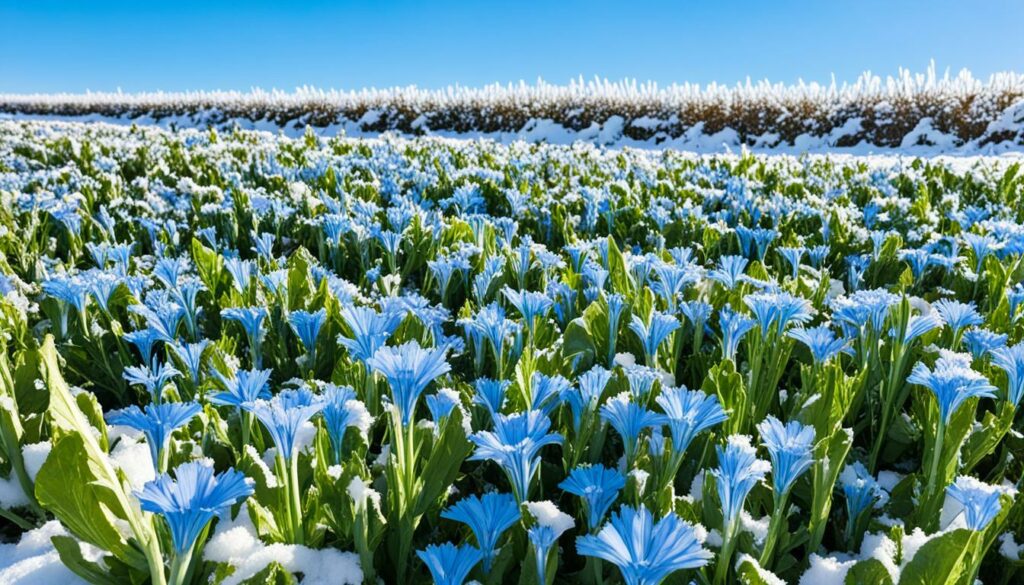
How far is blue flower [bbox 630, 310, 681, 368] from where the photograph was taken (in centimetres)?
166

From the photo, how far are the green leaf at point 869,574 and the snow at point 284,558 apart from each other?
0.78 metres

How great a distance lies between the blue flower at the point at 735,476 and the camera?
40.4 inches

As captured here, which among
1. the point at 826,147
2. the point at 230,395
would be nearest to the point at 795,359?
the point at 230,395

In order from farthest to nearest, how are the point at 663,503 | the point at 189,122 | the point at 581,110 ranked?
the point at 189,122 < the point at 581,110 < the point at 663,503

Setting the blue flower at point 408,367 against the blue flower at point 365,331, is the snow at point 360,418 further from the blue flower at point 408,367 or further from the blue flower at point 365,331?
the blue flower at point 408,367

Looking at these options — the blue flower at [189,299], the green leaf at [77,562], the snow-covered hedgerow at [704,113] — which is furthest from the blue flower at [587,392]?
the snow-covered hedgerow at [704,113]

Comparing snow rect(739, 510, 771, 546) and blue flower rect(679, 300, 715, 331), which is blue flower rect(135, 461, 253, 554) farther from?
blue flower rect(679, 300, 715, 331)

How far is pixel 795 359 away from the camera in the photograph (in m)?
1.91

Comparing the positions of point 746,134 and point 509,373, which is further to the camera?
point 746,134

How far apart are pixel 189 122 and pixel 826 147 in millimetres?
25947

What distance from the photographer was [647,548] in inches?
31.9

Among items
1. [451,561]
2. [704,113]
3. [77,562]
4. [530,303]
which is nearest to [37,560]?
[77,562]

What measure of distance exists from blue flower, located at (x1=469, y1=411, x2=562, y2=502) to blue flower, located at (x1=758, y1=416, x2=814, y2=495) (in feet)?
1.10

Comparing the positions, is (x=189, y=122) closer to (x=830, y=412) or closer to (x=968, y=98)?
(x=968, y=98)
